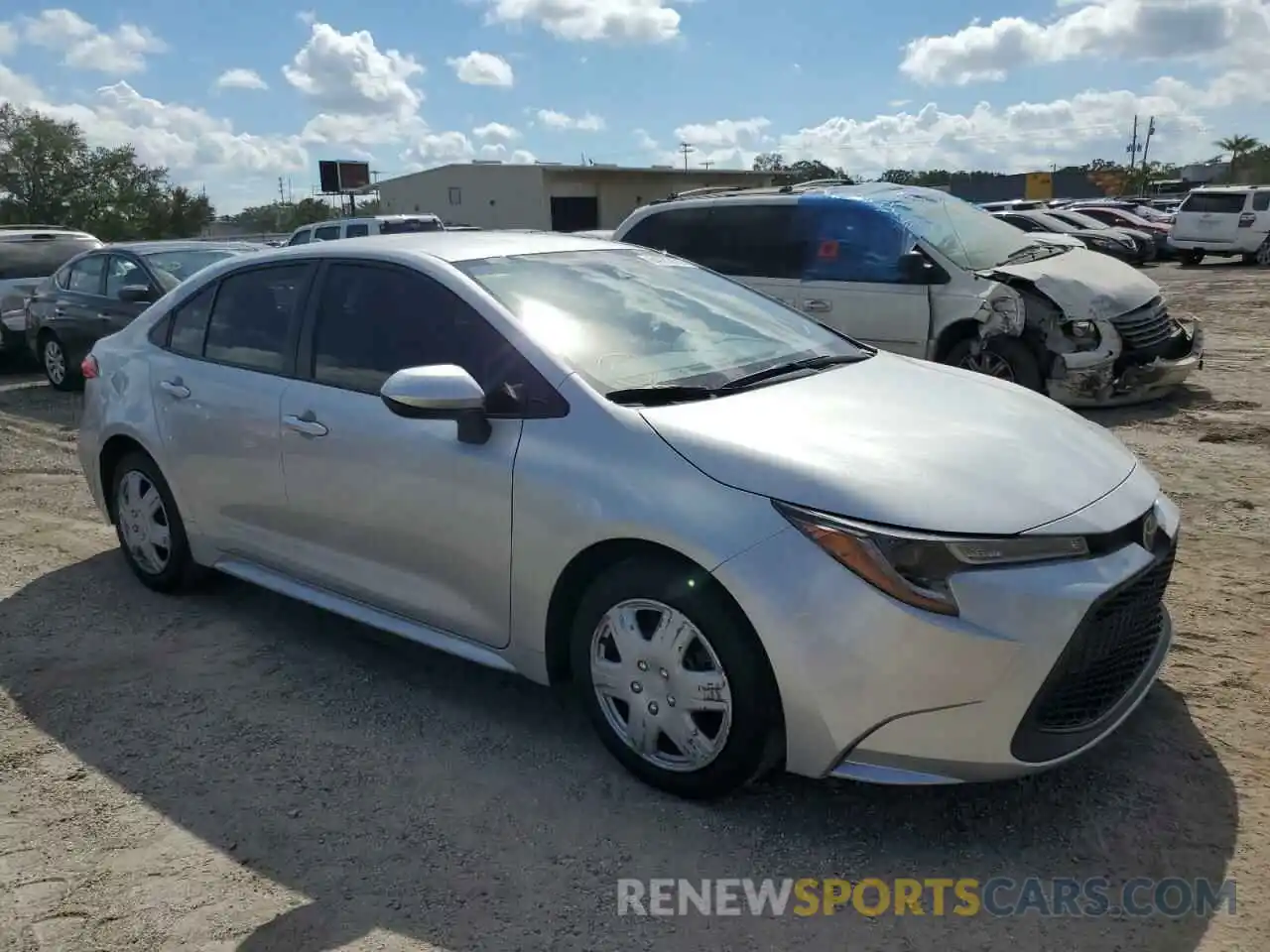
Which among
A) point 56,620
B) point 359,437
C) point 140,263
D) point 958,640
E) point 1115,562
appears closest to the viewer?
point 958,640

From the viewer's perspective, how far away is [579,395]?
3.21 meters

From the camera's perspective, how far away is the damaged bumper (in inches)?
309

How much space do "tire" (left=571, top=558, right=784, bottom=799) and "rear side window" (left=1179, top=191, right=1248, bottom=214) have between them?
26610 mm

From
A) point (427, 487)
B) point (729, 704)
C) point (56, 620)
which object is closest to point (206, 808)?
point (427, 487)

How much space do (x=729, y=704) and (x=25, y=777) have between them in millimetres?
2320

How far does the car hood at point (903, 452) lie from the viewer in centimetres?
272

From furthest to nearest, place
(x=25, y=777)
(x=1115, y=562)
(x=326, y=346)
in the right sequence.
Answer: (x=326, y=346) → (x=25, y=777) → (x=1115, y=562)

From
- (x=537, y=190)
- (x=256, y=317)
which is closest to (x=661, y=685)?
(x=256, y=317)

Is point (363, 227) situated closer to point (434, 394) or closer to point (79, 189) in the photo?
point (434, 394)

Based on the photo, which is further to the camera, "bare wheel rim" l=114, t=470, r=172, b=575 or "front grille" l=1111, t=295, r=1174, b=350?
"front grille" l=1111, t=295, r=1174, b=350

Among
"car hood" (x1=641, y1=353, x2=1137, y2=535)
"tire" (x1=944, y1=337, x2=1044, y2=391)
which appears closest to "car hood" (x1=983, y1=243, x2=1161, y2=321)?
"tire" (x1=944, y1=337, x2=1044, y2=391)

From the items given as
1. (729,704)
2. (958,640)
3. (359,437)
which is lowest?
(729,704)

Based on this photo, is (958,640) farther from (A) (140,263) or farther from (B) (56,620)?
(A) (140,263)

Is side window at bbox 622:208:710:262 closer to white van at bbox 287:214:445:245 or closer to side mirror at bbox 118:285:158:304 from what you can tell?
side mirror at bbox 118:285:158:304
